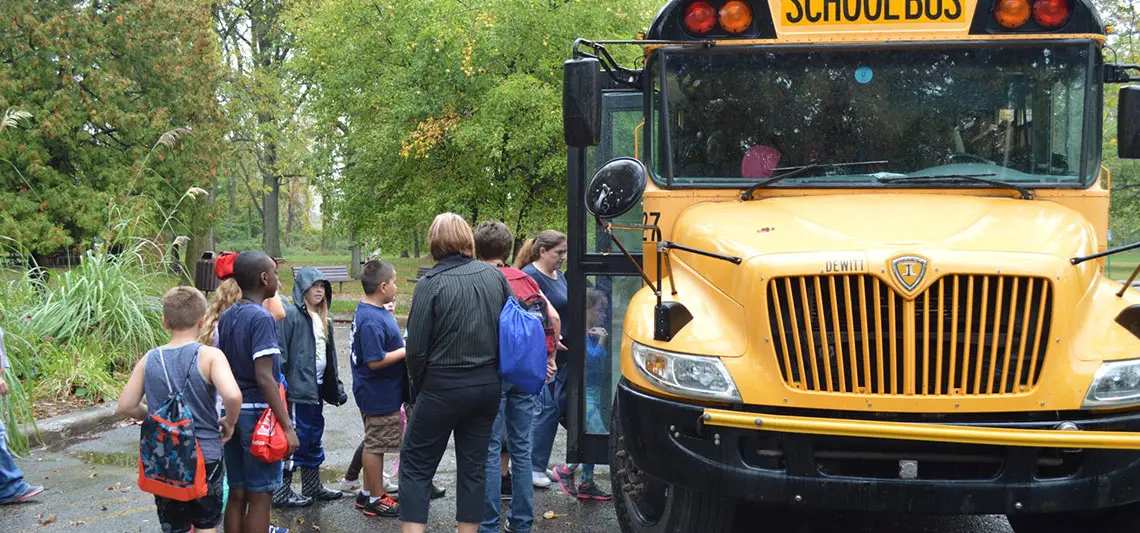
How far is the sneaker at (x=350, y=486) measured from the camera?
648cm

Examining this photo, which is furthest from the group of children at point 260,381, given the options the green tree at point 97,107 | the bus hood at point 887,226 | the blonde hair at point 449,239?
the green tree at point 97,107

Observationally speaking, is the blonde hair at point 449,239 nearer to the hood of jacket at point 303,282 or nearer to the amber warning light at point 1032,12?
the hood of jacket at point 303,282

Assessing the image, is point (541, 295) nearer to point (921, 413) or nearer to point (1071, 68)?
point (921, 413)

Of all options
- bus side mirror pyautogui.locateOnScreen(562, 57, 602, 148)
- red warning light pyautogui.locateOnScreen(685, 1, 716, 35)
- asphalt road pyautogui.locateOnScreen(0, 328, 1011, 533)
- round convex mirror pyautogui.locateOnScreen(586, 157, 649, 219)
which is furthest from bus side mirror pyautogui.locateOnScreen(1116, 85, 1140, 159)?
bus side mirror pyautogui.locateOnScreen(562, 57, 602, 148)

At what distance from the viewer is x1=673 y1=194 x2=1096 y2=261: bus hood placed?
3.97 meters

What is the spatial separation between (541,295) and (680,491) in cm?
183

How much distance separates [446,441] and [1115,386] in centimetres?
275

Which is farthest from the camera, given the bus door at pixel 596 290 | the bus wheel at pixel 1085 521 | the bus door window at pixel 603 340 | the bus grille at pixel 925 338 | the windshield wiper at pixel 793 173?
the bus door window at pixel 603 340

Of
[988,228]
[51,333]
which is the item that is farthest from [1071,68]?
[51,333]

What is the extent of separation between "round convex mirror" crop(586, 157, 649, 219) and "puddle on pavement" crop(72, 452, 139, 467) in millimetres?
4272

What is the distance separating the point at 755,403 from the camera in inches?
151

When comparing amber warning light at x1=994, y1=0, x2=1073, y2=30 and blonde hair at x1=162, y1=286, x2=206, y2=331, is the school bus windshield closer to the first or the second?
amber warning light at x1=994, y1=0, x2=1073, y2=30

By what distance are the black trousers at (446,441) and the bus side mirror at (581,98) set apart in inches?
50.1

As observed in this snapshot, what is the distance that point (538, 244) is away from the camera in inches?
252
